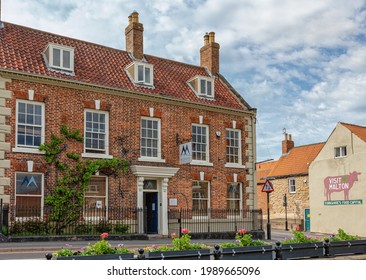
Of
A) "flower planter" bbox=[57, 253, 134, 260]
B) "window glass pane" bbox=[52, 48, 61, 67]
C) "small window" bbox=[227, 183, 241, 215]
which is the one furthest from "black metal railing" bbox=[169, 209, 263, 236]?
"flower planter" bbox=[57, 253, 134, 260]

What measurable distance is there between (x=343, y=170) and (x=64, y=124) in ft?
78.9

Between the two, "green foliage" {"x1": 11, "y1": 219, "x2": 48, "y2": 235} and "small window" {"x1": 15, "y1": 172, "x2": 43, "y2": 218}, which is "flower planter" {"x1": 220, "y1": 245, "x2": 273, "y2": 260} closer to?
"green foliage" {"x1": 11, "y1": 219, "x2": 48, "y2": 235}

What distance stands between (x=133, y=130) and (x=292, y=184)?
80.5ft

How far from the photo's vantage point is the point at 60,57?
77.3ft

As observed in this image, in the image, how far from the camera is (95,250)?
10.2 metres

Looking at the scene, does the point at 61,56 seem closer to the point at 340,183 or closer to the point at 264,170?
the point at 340,183

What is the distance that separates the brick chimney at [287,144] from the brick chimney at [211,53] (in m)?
20.8

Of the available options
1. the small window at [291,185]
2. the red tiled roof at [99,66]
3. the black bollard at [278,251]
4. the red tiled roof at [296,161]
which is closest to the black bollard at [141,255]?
the black bollard at [278,251]

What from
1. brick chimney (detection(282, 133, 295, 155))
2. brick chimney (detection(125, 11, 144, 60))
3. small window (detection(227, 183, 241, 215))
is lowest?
small window (detection(227, 183, 241, 215))

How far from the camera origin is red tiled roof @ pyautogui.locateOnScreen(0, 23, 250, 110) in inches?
901

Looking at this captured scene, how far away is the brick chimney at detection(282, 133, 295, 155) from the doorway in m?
27.2

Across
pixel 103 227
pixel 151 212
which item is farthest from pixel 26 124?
pixel 151 212

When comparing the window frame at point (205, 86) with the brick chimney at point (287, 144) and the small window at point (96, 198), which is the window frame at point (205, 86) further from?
the brick chimney at point (287, 144)

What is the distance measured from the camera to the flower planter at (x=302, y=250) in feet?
44.6
